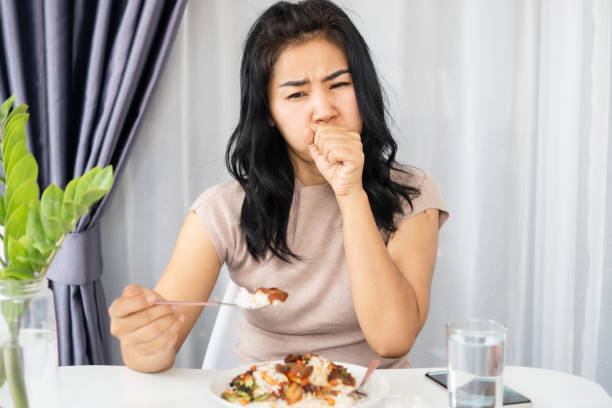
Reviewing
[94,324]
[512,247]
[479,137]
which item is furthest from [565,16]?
[94,324]

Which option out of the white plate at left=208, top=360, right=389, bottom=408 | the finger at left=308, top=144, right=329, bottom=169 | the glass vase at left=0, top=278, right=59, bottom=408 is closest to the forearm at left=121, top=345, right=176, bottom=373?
the white plate at left=208, top=360, right=389, bottom=408

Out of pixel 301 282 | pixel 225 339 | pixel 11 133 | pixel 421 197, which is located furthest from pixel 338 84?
pixel 11 133

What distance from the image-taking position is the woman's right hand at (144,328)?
1101mm

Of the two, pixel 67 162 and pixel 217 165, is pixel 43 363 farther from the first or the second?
pixel 217 165

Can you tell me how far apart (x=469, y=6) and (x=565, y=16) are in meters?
0.35

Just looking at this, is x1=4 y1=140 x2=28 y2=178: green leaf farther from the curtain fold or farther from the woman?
the curtain fold

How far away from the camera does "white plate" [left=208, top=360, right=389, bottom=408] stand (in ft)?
3.00

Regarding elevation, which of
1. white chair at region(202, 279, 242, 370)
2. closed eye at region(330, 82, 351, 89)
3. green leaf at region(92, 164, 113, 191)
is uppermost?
closed eye at region(330, 82, 351, 89)

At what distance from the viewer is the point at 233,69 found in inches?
90.3

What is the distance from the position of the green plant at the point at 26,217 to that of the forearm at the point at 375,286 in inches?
28.1

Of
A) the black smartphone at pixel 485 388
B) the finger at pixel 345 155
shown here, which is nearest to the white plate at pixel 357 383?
the black smartphone at pixel 485 388

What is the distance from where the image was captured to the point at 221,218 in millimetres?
1587

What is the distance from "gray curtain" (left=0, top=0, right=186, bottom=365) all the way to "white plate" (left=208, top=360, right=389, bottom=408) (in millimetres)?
1201

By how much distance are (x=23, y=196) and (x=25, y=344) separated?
19cm
